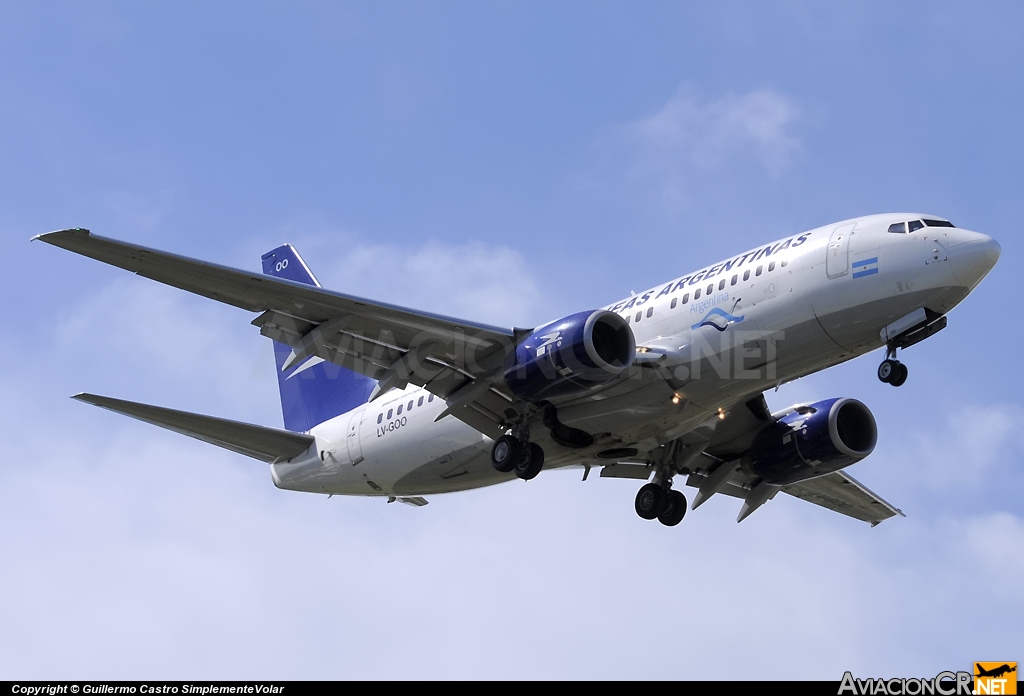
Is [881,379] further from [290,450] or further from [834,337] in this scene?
[290,450]

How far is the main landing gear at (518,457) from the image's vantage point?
2803cm

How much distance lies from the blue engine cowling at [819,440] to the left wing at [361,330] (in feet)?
23.5

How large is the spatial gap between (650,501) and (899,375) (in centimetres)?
831

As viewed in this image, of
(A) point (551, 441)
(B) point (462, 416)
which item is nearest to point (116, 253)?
(B) point (462, 416)

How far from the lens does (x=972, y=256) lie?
25.1m

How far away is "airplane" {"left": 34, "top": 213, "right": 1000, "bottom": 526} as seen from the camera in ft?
83.8

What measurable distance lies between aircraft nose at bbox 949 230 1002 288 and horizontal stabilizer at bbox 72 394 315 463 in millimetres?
16408

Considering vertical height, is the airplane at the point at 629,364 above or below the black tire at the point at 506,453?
above

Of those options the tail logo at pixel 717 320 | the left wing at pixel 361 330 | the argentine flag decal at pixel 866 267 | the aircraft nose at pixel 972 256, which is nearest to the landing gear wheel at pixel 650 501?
the left wing at pixel 361 330

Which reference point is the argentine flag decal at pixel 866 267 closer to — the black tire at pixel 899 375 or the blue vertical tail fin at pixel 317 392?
the black tire at pixel 899 375

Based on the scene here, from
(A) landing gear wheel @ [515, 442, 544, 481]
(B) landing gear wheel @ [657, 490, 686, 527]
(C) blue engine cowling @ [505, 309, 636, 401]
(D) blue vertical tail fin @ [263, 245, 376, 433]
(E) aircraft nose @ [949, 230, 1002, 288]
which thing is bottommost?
(A) landing gear wheel @ [515, 442, 544, 481]

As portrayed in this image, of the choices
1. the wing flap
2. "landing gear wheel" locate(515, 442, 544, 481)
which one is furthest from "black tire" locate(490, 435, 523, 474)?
the wing flap

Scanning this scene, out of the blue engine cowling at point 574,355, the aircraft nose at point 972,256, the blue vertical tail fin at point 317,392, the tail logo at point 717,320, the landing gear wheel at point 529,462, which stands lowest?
the landing gear wheel at point 529,462

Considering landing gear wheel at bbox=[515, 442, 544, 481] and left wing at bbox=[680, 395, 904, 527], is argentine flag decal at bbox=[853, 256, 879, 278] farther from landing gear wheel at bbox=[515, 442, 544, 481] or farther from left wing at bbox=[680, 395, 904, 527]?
landing gear wheel at bbox=[515, 442, 544, 481]
